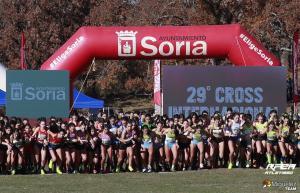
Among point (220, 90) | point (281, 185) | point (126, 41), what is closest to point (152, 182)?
point (281, 185)

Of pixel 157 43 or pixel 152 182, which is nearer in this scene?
pixel 152 182

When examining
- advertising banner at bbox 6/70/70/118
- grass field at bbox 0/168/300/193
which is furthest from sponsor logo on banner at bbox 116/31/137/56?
grass field at bbox 0/168/300/193

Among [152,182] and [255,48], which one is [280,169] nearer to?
[152,182]

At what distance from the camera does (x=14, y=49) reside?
5116 centimetres

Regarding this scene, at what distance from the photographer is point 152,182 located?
1734 centimetres

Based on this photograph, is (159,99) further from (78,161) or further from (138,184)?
(138,184)

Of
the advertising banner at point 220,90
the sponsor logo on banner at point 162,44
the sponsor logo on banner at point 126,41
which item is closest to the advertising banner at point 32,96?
the sponsor logo on banner at point 126,41

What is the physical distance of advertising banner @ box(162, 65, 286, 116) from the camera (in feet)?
74.8

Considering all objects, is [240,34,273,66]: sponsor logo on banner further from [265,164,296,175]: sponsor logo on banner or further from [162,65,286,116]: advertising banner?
[265,164,296,175]: sponsor logo on banner

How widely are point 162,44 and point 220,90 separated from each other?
6.68 ft

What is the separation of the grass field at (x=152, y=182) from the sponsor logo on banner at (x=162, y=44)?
418 centimetres

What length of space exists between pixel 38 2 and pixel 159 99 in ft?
88.7

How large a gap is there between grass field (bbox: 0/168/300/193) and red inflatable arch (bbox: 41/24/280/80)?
4.17 meters

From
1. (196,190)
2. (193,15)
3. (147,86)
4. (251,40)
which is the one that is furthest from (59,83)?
(147,86)
